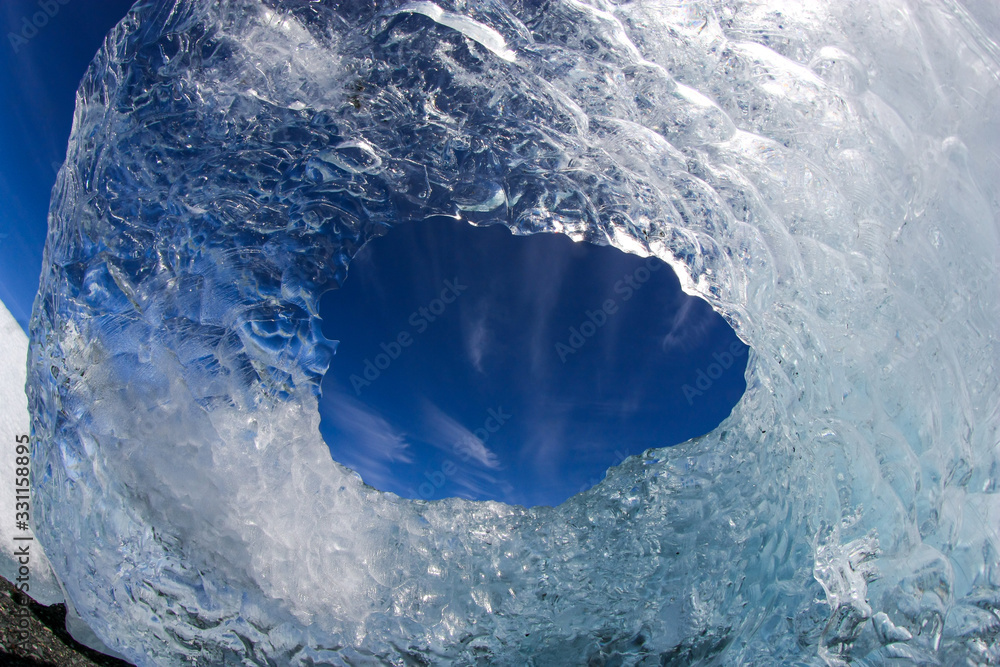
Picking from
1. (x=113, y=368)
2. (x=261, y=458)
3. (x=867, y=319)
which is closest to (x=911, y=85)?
(x=867, y=319)

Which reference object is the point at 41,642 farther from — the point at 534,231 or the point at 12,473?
the point at 534,231

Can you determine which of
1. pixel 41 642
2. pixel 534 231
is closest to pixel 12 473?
pixel 41 642

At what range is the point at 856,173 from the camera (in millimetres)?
4152

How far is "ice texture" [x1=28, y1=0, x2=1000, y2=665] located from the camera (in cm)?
399

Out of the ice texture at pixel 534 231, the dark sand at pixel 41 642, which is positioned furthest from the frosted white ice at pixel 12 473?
the ice texture at pixel 534 231

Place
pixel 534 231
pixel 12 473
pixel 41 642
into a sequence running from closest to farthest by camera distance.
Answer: pixel 534 231 < pixel 41 642 < pixel 12 473

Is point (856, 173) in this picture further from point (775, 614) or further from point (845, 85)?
point (775, 614)

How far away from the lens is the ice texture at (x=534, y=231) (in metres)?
3.99

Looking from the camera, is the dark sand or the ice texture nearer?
the ice texture

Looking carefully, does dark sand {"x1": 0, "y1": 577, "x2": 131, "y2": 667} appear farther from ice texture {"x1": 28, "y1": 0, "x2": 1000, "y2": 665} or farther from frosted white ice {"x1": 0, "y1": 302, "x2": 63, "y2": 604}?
ice texture {"x1": 28, "y1": 0, "x2": 1000, "y2": 665}

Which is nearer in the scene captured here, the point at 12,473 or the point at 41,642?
the point at 41,642

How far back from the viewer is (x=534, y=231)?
Result: 16.5 feet

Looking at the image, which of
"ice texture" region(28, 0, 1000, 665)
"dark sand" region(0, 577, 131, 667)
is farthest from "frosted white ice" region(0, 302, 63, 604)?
"ice texture" region(28, 0, 1000, 665)

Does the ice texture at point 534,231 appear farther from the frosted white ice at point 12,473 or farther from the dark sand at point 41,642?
the frosted white ice at point 12,473
